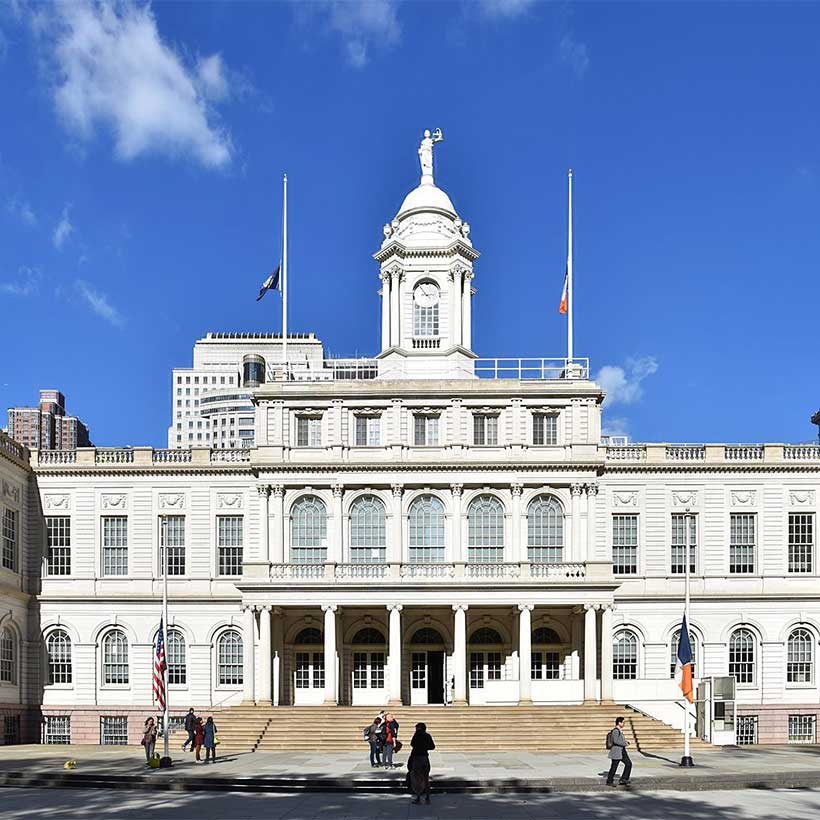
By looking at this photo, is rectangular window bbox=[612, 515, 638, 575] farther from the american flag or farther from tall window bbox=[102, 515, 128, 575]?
tall window bbox=[102, 515, 128, 575]

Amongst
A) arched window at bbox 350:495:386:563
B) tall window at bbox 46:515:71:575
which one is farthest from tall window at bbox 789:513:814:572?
tall window at bbox 46:515:71:575

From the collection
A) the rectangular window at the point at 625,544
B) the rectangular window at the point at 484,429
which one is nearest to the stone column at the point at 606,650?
the rectangular window at the point at 625,544

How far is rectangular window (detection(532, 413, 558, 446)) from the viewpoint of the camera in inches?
2158

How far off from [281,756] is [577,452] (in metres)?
19.3

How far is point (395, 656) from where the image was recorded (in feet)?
170

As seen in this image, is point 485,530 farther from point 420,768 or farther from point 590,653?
point 420,768

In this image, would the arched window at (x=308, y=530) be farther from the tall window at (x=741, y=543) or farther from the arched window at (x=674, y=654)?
the tall window at (x=741, y=543)

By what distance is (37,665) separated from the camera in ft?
182

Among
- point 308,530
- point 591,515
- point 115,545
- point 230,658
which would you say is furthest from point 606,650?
point 115,545

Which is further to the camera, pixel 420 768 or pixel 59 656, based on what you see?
pixel 59 656

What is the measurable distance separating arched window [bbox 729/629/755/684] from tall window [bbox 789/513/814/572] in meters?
3.77

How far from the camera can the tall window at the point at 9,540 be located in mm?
53312

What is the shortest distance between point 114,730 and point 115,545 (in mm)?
8450

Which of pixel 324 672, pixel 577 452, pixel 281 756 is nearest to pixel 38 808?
pixel 281 756
